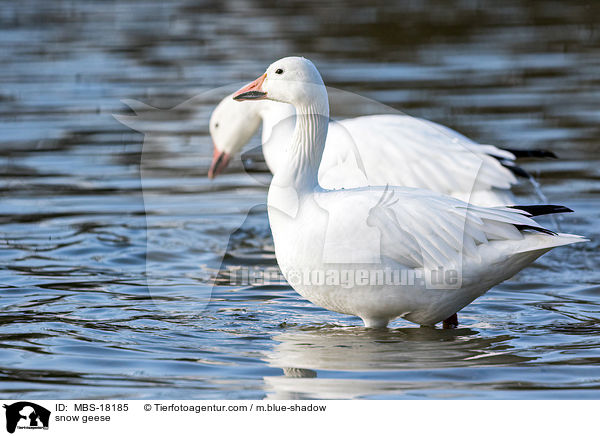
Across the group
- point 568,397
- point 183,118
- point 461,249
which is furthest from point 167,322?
point 183,118

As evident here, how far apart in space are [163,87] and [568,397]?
10.7 meters

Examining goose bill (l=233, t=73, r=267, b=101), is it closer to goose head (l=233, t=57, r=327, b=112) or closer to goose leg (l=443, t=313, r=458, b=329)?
goose head (l=233, t=57, r=327, b=112)

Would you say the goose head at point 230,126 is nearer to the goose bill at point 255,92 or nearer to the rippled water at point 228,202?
the rippled water at point 228,202

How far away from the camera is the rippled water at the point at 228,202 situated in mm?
5594

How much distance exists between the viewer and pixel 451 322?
6.50 metres

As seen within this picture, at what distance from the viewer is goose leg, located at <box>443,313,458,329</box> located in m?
6.49

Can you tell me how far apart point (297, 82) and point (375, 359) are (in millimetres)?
1741

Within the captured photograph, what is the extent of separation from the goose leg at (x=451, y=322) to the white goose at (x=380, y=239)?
212mm

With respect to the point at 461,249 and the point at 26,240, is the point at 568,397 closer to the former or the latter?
the point at 461,249

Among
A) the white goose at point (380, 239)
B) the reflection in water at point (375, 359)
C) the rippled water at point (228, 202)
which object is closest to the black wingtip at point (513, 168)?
the rippled water at point (228, 202)

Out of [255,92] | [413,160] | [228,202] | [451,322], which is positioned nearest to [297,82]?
[255,92]

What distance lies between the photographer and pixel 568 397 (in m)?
5.08
